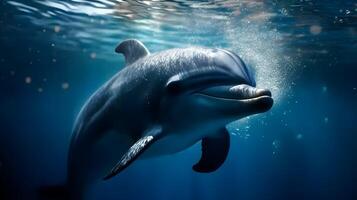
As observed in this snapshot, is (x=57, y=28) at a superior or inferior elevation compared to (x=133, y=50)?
inferior

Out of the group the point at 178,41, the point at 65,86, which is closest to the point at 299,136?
the point at 65,86


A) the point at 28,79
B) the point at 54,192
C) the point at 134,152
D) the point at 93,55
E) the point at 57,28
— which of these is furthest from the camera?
the point at 28,79

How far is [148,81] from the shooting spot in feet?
14.9

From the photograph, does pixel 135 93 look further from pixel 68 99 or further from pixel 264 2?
pixel 68 99

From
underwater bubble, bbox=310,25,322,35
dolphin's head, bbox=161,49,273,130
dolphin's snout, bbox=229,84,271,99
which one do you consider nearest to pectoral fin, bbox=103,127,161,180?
dolphin's head, bbox=161,49,273,130

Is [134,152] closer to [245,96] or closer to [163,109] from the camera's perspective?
[163,109]

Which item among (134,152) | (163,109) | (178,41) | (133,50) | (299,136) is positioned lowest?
(299,136)

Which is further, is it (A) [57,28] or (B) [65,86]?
(B) [65,86]

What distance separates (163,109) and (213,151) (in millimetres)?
1615

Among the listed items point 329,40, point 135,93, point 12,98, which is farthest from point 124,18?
point 12,98

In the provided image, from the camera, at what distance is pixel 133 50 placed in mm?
5875

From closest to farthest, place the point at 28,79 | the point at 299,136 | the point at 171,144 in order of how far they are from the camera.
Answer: the point at 171,144, the point at 28,79, the point at 299,136

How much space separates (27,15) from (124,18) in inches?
205

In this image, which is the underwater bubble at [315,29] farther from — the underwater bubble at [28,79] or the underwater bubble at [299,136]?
the underwater bubble at [299,136]
